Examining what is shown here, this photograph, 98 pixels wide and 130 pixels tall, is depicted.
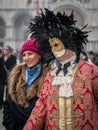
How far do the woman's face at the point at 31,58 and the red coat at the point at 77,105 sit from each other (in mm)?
548

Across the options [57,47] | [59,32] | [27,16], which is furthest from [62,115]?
[27,16]

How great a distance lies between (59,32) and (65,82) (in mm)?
458

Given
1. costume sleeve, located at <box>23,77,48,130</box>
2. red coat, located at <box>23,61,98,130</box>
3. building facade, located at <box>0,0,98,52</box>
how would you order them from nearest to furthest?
1. red coat, located at <box>23,61,98,130</box>
2. costume sleeve, located at <box>23,77,48,130</box>
3. building facade, located at <box>0,0,98,52</box>

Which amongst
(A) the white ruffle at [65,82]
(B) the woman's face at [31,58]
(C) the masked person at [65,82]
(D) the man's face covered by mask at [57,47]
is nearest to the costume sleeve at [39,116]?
(C) the masked person at [65,82]

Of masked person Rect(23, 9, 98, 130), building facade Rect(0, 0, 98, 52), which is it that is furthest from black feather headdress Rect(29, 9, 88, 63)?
building facade Rect(0, 0, 98, 52)

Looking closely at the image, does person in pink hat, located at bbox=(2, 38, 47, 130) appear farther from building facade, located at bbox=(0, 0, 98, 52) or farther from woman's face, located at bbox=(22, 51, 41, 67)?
building facade, located at bbox=(0, 0, 98, 52)

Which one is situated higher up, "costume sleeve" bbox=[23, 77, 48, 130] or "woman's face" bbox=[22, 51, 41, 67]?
"woman's face" bbox=[22, 51, 41, 67]

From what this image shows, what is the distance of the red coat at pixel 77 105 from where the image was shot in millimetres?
3957

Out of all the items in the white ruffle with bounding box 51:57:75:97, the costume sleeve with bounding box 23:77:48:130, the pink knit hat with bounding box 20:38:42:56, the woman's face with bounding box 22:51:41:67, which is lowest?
the costume sleeve with bounding box 23:77:48:130

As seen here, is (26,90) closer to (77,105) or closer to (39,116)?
(39,116)

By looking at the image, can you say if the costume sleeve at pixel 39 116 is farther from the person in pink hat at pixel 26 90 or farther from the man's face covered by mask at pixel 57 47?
the person in pink hat at pixel 26 90

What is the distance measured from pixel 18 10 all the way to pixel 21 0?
163 cm

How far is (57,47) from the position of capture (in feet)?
13.6

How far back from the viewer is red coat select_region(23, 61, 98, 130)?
13.0ft
